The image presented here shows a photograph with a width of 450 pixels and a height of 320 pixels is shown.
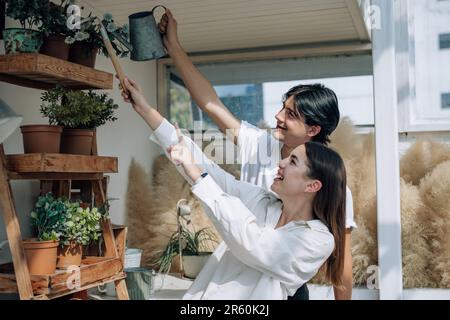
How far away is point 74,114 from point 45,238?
0.59 m

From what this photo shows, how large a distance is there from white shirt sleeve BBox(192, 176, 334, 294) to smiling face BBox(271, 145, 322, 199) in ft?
0.48

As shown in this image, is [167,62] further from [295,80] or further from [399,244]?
[399,244]

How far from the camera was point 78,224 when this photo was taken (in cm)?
251

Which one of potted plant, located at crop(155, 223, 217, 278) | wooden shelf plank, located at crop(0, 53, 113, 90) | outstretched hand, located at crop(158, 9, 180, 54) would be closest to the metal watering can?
outstretched hand, located at crop(158, 9, 180, 54)

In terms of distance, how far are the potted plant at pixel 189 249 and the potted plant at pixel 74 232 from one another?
51.1 inches

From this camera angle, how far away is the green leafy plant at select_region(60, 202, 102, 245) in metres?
2.48

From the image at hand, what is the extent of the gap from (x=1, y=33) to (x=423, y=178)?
8.52 feet

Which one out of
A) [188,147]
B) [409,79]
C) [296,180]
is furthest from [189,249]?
[296,180]

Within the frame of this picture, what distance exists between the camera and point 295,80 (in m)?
4.60

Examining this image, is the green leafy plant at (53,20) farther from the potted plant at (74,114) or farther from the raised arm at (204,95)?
the raised arm at (204,95)

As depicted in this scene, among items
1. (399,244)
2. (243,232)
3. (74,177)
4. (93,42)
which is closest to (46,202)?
(74,177)

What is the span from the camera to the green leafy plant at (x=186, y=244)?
3.93 metres

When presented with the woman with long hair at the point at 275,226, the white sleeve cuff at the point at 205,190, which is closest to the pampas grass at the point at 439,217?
the woman with long hair at the point at 275,226
